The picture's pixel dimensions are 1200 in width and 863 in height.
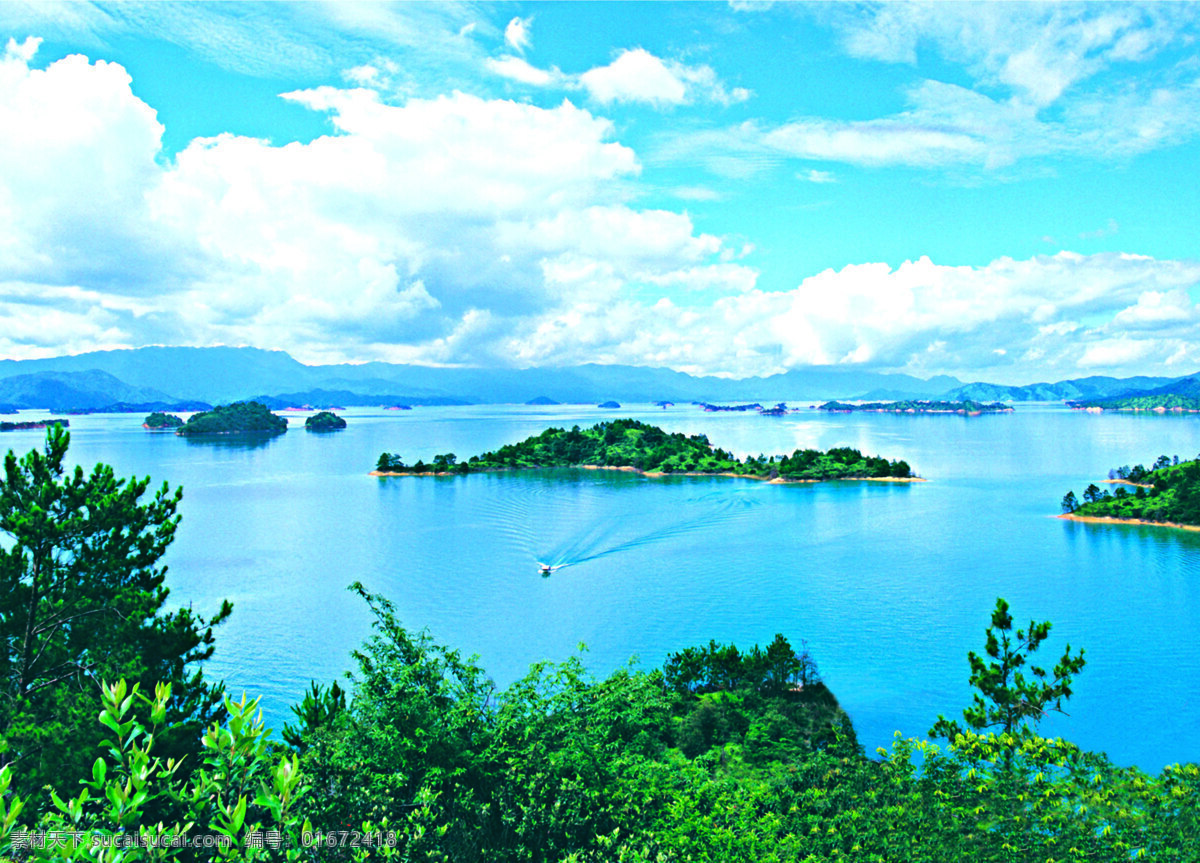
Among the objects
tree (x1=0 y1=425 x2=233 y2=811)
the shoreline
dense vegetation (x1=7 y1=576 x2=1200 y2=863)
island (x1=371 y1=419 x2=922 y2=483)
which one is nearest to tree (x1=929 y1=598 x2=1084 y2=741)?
dense vegetation (x1=7 y1=576 x2=1200 y2=863)

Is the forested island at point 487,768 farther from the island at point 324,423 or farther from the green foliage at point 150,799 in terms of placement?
the island at point 324,423

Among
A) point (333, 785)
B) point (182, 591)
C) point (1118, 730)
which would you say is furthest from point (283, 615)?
point (1118, 730)

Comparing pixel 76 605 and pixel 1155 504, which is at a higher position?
pixel 76 605

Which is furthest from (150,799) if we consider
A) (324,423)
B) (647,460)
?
(324,423)

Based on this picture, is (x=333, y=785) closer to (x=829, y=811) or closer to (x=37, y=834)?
(x=37, y=834)

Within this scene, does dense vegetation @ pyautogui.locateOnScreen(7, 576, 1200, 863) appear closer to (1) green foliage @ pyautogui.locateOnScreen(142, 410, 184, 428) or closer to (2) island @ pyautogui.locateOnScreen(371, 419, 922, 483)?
(2) island @ pyautogui.locateOnScreen(371, 419, 922, 483)

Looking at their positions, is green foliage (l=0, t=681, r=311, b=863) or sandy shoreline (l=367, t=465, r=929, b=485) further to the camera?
sandy shoreline (l=367, t=465, r=929, b=485)

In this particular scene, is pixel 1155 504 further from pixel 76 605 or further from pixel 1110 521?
pixel 76 605
